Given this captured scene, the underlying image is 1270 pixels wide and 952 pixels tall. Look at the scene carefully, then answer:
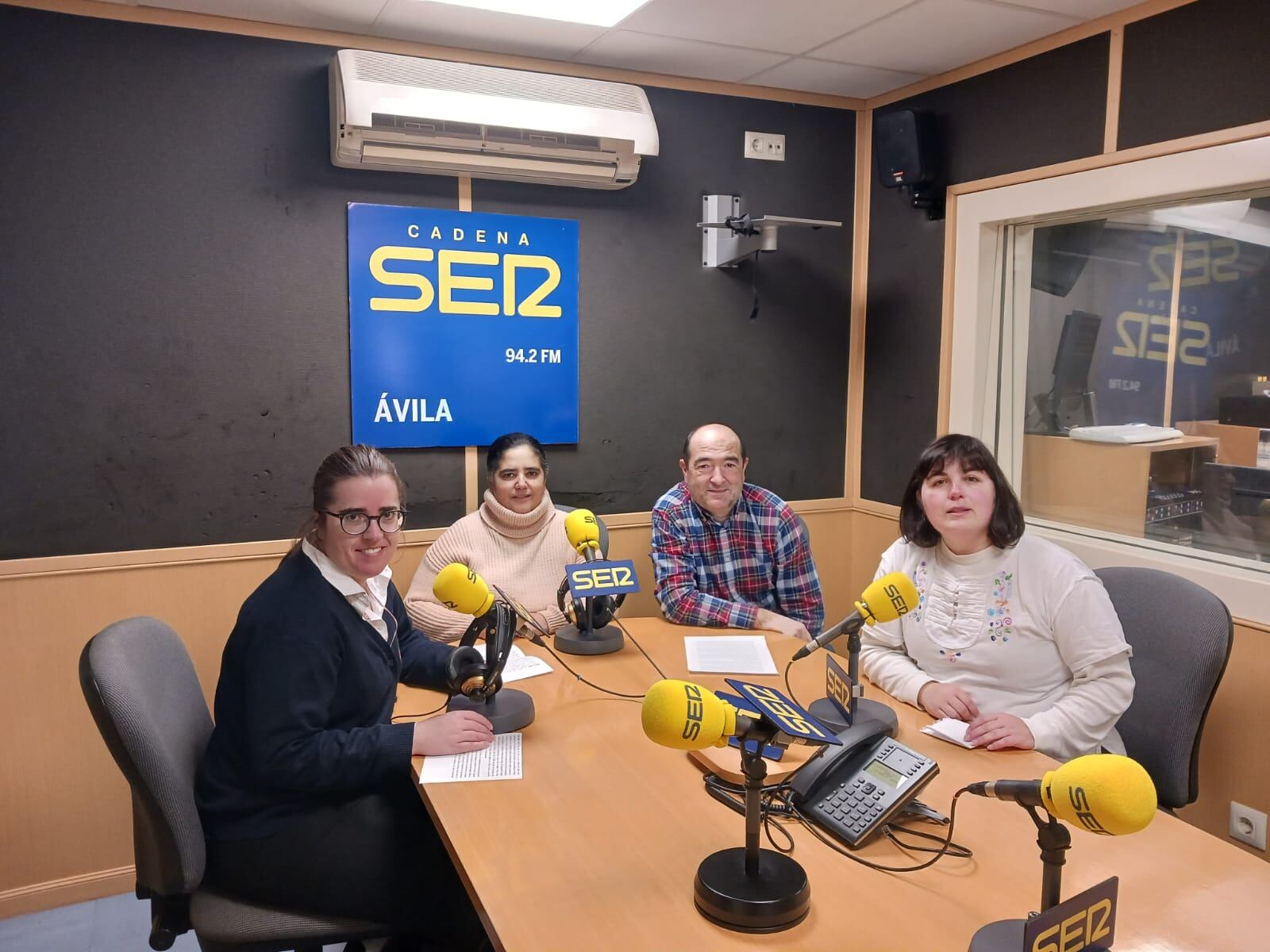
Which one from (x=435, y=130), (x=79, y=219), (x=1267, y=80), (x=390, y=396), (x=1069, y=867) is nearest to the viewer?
(x=1069, y=867)

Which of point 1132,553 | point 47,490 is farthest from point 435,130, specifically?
point 1132,553

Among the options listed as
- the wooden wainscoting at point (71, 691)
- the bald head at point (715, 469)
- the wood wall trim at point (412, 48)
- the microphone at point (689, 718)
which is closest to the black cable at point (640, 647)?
the bald head at point (715, 469)

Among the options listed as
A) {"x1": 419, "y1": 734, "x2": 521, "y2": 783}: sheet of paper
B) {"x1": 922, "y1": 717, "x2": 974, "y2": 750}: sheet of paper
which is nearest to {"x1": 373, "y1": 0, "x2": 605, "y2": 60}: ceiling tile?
{"x1": 419, "y1": 734, "x2": 521, "y2": 783}: sheet of paper

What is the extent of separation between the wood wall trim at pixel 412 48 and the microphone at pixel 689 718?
254cm

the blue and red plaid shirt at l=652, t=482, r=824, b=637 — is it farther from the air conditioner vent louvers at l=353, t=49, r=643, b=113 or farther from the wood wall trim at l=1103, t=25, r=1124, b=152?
the wood wall trim at l=1103, t=25, r=1124, b=152

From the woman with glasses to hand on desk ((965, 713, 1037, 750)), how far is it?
97 centimetres

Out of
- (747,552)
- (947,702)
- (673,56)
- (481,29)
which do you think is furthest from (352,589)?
(673,56)

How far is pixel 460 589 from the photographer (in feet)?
6.31

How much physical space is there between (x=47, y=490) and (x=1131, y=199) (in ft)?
10.7

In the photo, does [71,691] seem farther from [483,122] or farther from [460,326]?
[483,122]

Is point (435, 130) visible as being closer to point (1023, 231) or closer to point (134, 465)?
point (134, 465)

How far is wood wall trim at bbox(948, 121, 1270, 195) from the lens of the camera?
2.43 metres

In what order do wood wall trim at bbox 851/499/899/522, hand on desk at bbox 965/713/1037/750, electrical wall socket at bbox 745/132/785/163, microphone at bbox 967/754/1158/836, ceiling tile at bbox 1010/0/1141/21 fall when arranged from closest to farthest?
1. microphone at bbox 967/754/1158/836
2. hand on desk at bbox 965/713/1037/750
3. ceiling tile at bbox 1010/0/1141/21
4. electrical wall socket at bbox 745/132/785/163
5. wood wall trim at bbox 851/499/899/522

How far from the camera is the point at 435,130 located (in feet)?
9.41
